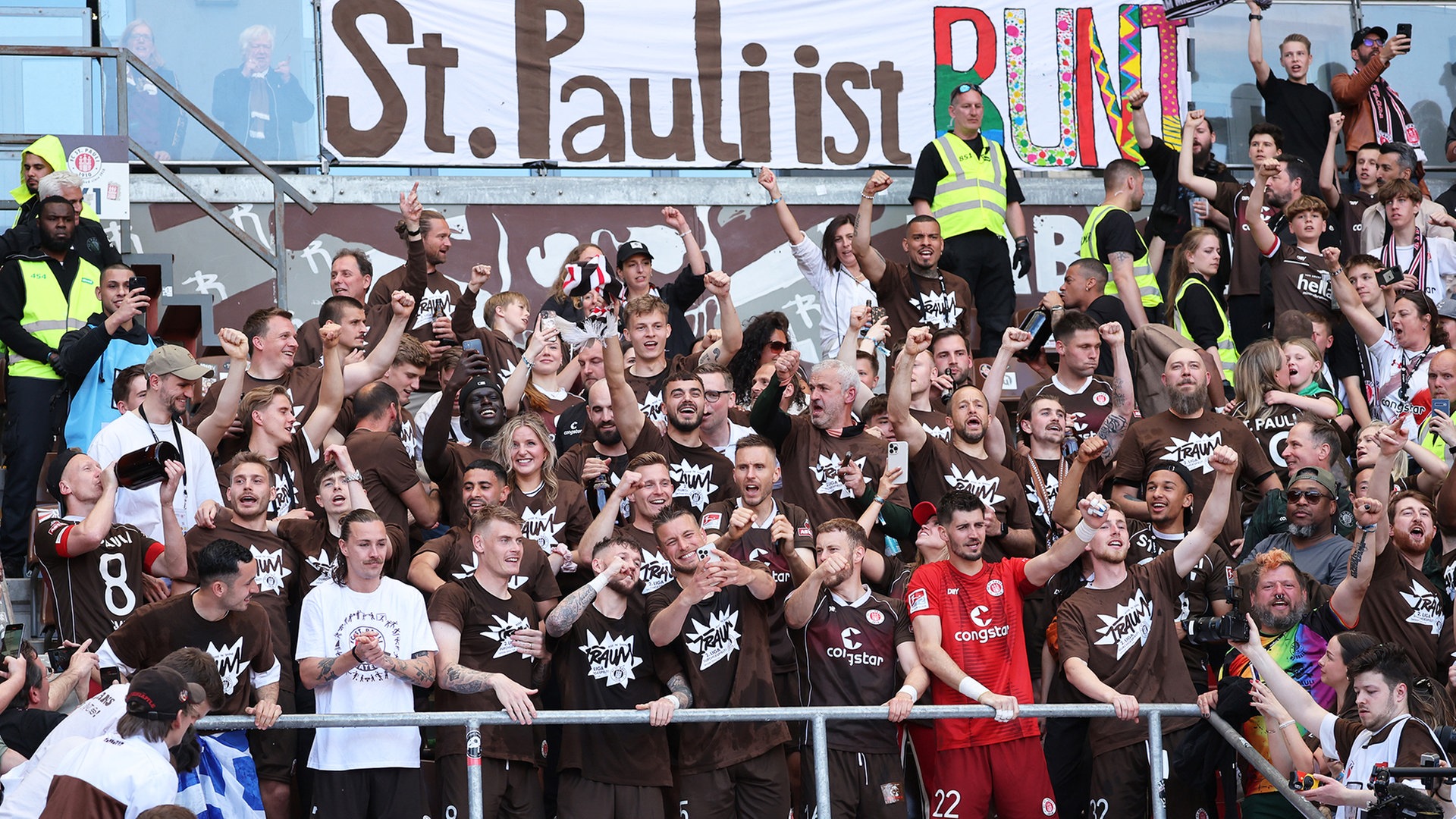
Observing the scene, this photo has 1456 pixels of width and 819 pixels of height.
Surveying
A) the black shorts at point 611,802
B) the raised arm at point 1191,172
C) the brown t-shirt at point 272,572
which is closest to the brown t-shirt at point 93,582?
the brown t-shirt at point 272,572

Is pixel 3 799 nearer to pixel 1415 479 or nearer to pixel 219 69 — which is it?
pixel 219 69

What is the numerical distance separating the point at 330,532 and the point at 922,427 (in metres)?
3.55

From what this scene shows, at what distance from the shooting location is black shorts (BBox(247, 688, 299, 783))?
28.4ft

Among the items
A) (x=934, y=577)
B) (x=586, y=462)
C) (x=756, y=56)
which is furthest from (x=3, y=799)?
(x=756, y=56)

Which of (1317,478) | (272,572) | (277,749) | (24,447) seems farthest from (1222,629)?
(24,447)

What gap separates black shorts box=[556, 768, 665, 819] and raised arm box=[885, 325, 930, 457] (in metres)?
2.71

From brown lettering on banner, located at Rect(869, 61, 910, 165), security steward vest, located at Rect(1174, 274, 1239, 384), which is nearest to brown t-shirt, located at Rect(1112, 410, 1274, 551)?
security steward vest, located at Rect(1174, 274, 1239, 384)

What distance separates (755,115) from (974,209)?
6.61ft

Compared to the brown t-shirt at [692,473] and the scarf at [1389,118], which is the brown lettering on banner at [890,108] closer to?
the scarf at [1389,118]

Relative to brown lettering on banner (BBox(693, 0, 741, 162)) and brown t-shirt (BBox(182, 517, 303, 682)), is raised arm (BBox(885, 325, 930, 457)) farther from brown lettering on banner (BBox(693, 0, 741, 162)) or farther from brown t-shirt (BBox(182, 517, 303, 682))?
brown lettering on banner (BBox(693, 0, 741, 162))

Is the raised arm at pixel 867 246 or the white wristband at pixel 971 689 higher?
the raised arm at pixel 867 246

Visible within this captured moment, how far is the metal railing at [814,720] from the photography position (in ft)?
26.8

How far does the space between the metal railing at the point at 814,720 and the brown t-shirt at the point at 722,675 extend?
0.59 feet

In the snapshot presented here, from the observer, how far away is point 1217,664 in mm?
9781
